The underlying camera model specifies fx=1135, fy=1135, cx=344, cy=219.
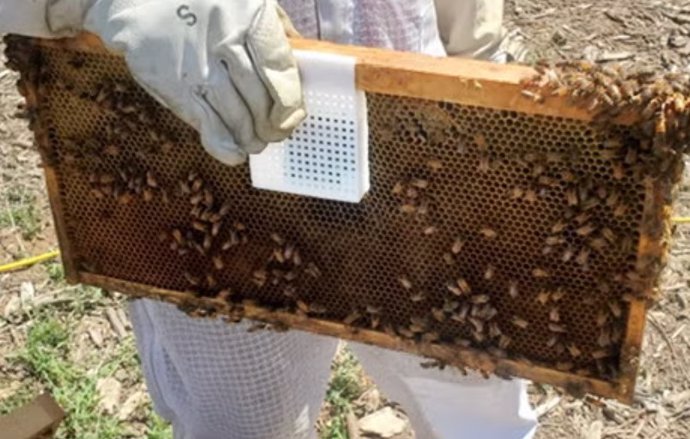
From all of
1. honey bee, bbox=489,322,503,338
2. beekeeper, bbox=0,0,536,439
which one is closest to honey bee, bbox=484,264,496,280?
honey bee, bbox=489,322,503,338

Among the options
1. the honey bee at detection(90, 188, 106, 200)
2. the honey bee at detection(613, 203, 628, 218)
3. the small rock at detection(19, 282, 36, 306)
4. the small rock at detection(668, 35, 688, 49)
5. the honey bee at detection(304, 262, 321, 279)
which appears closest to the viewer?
the honey bee at detection(613, 203, 628, 218)

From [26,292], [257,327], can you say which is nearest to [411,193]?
[257,327]

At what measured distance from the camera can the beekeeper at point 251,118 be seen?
6.51 ft

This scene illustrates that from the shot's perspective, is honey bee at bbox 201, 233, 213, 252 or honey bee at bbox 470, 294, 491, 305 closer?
honey bee at bbox 470, 294, 491, 305

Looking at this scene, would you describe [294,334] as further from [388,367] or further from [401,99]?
[401,99]

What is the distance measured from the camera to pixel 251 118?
2.01m

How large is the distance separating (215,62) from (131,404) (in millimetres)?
2010

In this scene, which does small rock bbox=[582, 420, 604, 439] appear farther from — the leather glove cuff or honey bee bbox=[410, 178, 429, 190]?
the leather glove cuff

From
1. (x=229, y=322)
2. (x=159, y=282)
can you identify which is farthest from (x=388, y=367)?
(x=159, y=282)

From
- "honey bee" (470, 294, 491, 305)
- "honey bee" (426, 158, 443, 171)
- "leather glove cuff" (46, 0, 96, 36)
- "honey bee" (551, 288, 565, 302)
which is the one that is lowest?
"honey bee" (470, 294, 491, 305)

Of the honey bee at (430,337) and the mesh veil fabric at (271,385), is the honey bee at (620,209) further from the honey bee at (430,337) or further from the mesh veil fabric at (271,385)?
the mesh veil fabric at (271,385)

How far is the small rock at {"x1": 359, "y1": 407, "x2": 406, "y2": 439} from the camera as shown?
3.63 metres

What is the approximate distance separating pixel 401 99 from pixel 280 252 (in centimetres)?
47

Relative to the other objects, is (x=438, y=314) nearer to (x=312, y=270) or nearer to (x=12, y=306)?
(x=312, y=270)
